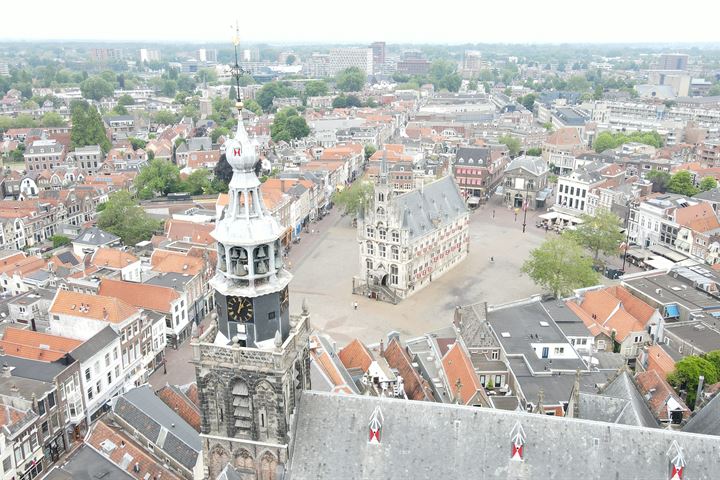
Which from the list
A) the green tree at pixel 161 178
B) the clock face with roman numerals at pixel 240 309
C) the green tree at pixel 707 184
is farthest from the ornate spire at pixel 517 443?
the green tree at pixel 707 184

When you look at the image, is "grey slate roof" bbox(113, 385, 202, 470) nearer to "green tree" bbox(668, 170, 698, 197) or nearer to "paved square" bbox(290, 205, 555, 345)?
"paved square" bbox(290, 205, 555, 345)

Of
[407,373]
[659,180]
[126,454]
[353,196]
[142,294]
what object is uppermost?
[659,180]

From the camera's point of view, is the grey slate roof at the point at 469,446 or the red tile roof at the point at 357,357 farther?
the red tile roof at the point at 357,357

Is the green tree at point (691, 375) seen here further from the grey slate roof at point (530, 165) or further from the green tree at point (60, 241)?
the green tree at point (60, 241)

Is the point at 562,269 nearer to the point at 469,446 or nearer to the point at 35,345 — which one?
the point at 469,446

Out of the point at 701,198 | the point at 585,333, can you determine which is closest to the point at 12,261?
the point at 585,333

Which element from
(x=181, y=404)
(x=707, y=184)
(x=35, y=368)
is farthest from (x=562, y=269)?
(x=707, y=184)

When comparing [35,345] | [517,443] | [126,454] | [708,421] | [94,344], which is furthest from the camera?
[35,345]

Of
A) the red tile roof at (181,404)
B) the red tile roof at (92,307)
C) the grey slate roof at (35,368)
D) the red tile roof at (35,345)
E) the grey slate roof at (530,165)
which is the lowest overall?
the red tile roof at (181,404)
